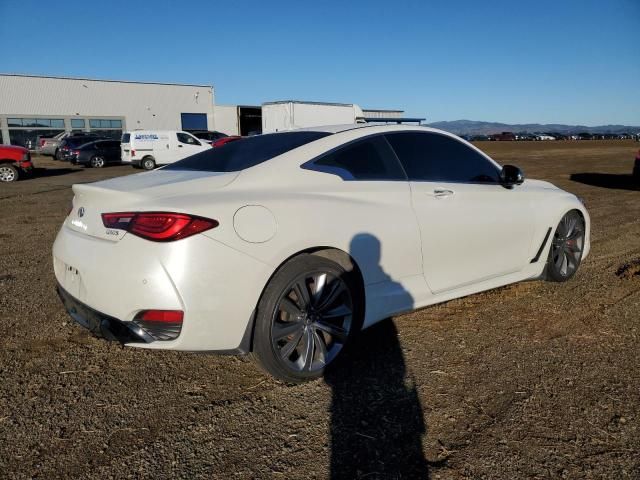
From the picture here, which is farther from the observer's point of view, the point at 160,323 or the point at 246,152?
the point at 246,152

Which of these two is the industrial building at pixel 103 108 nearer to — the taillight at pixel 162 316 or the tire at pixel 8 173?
the tire at pixel 8 173

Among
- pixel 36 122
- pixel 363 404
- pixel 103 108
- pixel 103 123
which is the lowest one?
pixel 363 404

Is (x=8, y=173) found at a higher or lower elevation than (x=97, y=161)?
lower

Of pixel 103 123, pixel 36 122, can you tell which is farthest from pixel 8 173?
pixel 103 123

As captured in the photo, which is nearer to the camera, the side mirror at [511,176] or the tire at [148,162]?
the side mirror at [511,176]

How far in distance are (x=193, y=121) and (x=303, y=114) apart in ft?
60.7

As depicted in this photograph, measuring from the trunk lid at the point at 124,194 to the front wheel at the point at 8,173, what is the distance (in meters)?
14.9

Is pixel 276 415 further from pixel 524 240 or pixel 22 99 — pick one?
pixel 22 99

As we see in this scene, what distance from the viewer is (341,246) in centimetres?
280

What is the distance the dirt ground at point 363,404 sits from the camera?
7.01 ft

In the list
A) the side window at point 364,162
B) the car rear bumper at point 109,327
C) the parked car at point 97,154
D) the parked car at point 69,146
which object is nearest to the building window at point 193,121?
the parked car at point 69,146

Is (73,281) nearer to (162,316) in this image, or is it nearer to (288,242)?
(162,316)

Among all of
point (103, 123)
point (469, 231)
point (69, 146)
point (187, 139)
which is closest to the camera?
point (469, 231)

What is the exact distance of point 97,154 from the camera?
23.2 m
